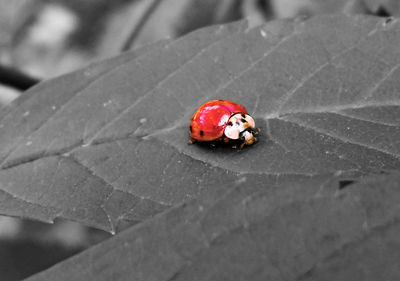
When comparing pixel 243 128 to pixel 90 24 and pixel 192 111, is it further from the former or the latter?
pixel 90 24

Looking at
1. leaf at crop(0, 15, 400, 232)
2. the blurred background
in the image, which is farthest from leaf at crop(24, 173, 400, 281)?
the blurred background

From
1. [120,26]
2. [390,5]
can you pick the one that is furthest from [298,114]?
[120,26]

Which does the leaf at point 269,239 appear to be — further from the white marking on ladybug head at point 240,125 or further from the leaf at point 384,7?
the leaf at point 384,7

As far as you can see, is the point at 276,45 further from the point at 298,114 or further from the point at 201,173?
the point at 201,173

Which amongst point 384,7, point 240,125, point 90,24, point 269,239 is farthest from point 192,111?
point 90,24

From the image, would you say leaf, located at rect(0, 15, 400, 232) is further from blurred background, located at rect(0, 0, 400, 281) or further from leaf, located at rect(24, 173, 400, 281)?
blurred background, located at rect(0, 0, 400, 281)

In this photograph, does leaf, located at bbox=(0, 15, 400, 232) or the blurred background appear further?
the blurred background

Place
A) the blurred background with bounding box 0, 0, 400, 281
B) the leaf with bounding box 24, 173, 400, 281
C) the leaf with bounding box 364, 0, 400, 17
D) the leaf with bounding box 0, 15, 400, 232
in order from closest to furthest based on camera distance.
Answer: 1. the leaf with bounding box 24, 173, 400, 281
2. the leaf with bounding box 0, 15, 400, 232
3. the leaf with bounding box 364, 0, 400, 17
4. the blurred background with bounding box 0, 0, 400, 281

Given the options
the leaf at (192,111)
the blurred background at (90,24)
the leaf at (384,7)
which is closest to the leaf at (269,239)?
the leaf at (192,111)
